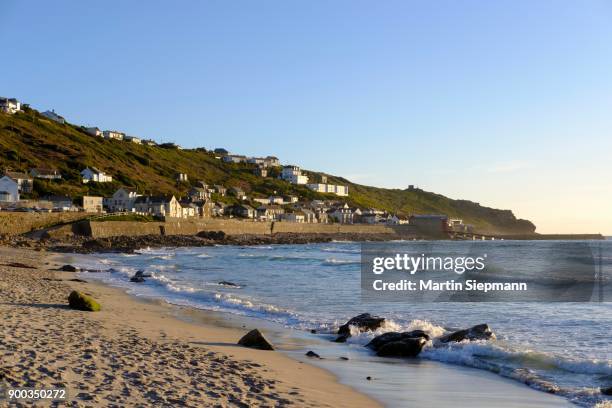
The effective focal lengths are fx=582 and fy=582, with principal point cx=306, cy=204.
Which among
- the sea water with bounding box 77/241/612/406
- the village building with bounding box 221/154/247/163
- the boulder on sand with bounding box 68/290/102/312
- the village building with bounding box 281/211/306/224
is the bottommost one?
the sea water with bounding box 77/241/612/406

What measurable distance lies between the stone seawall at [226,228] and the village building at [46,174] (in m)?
26.5

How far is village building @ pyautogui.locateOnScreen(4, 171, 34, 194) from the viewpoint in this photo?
83.0 m

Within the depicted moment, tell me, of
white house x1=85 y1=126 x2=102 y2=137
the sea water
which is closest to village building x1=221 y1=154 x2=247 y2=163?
white house x1=85 y1=126 x2=102 y2=137

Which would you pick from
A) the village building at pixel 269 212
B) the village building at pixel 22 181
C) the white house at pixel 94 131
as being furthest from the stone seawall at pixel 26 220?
the white house at pixel 94 131

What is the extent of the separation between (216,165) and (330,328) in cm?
16724

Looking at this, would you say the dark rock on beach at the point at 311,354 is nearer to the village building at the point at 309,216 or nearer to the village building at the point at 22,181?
the village building at the point at 22,181

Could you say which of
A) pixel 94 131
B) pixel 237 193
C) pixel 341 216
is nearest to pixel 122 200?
pixel 237 193

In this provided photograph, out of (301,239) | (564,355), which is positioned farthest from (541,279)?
(301,239)

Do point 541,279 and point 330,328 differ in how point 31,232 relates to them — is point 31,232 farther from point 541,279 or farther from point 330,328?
point 330,328

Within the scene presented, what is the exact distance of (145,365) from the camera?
897 cm

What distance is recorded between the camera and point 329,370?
34.7ft

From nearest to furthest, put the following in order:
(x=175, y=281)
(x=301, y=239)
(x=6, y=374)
A: (x=6, y=374), (x=175, y=281), (x=301, y=239)

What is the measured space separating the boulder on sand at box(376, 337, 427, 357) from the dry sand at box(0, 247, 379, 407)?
2358mm

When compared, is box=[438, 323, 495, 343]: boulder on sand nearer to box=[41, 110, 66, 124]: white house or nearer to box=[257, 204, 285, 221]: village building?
box=[257, 204, 285, 221]: village building
